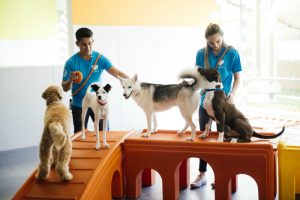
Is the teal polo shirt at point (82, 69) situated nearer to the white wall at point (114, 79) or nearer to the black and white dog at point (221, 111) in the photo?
the black and white dog at point (221, 111)

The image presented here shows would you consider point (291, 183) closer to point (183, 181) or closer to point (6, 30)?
point (183, 181)

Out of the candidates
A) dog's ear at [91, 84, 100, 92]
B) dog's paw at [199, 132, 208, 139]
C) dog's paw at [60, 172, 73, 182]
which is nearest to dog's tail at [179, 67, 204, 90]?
dog's paw at [199, 132, 208, 139]

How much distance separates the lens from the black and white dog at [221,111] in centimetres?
295

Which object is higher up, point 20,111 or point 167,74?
point 167,74

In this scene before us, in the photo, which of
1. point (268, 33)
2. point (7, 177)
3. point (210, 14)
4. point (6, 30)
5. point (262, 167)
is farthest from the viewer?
point (268, 33)

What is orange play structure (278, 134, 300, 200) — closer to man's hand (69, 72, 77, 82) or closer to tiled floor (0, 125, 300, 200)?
tiled floor (0, 125, 300, 200)

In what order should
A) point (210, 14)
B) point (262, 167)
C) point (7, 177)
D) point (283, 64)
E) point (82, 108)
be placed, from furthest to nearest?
point (283, 64) < point (210, 14) < point (7, 177) < point (82, 108) < point (262, 167)

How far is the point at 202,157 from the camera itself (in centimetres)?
303

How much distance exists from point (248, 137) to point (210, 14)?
12.8 ft

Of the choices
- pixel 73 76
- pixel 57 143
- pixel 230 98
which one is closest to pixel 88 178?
pixel 57 143

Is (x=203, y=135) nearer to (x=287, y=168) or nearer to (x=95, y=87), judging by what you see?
(x=287, y=168)

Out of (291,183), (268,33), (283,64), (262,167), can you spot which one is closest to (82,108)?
(262,167)

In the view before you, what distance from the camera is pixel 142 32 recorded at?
5.86 m

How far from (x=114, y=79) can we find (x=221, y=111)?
118 inches
